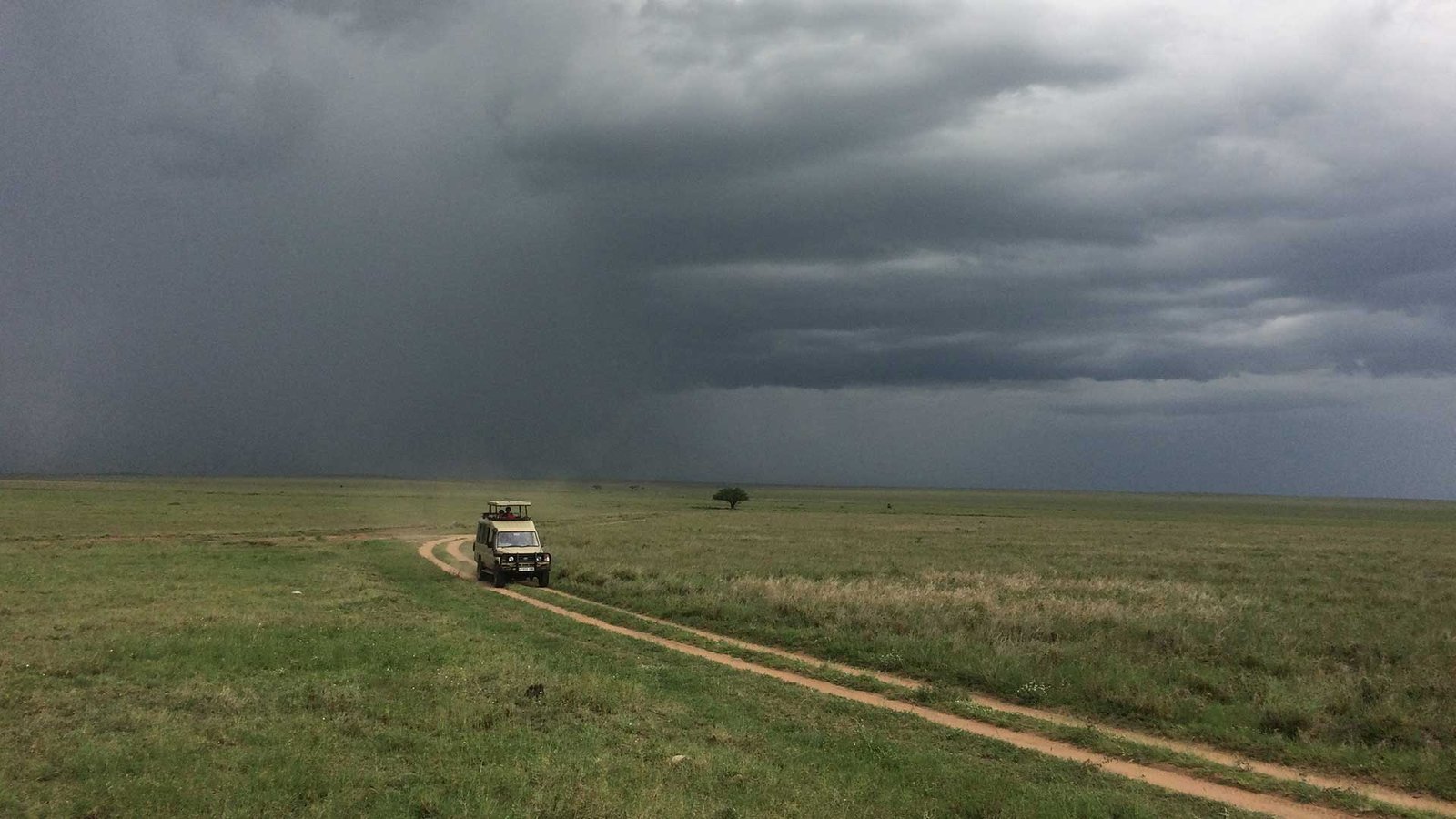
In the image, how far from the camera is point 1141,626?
74.7ft

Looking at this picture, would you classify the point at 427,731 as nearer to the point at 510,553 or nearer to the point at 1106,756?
the point at 1106,756

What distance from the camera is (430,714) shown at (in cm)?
1320

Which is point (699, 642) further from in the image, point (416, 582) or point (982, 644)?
point (416, 582)

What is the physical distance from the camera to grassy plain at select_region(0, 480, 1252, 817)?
385 inches

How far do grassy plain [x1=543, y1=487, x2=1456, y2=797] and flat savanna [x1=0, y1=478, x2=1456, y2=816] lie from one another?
0.33ft

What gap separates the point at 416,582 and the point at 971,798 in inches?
1080

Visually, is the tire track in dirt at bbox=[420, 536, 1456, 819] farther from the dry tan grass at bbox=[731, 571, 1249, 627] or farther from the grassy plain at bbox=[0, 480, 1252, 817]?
the dry tan grass at bbox=[731, 571, 1249, 627]

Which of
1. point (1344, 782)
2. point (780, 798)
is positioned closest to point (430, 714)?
point (780, 798)

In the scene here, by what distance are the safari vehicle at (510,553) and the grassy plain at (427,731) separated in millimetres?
9129

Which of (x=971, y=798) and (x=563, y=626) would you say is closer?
(x=971, y=798)

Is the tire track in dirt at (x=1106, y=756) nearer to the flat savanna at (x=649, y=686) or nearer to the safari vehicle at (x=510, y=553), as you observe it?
the flat savanna at (x=649, y=686)

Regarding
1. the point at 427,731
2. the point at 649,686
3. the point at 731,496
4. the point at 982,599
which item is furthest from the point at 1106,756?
the point at 731,496

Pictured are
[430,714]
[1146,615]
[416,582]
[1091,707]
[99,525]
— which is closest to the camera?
[430,714]

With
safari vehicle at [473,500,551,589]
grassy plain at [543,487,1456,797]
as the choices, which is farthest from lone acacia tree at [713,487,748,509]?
safari vehicle at [473,500,551,589]
